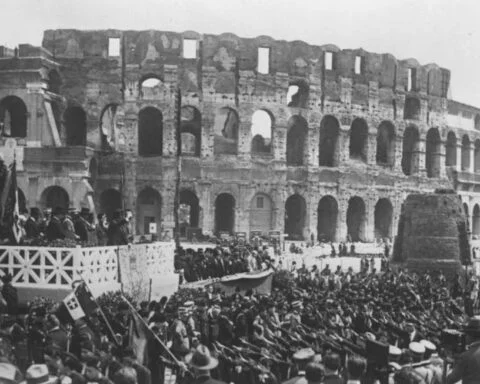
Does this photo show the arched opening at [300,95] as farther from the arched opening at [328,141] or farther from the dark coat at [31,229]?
the dark coat at [31,229]

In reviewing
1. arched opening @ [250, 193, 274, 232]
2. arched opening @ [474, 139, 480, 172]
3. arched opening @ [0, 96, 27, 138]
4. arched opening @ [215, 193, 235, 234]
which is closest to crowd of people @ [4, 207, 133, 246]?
arched opening @ [0, 96, 27, 138]

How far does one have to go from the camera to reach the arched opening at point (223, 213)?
42375 millimetres

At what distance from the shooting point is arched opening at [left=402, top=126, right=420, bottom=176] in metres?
47.3

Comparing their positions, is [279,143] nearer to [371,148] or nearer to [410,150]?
[371,148]

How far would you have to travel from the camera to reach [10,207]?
14.9 metres

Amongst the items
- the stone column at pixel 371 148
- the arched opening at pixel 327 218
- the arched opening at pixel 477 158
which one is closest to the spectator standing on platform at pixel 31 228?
the arched opening at pixel 327 218

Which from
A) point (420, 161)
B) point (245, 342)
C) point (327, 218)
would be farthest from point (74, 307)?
point (420, 161)

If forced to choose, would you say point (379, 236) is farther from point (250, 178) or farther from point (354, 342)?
point (354, 342)

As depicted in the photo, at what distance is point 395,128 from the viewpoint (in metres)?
46.0

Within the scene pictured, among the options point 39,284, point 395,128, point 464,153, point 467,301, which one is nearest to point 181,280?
point 39,284

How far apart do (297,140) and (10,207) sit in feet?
104

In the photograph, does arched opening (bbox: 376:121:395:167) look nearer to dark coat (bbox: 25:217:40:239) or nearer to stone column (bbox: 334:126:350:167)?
stone column (bbox: 334:126:350:167)

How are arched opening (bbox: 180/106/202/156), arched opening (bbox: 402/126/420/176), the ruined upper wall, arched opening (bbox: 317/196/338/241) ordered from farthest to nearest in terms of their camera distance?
arched opening (bbox: 402/126/420/176) → arched opening (bbox: 317/196/338/241) → arched opening (bbox: 180/106/202/156) → the ruined upper wall

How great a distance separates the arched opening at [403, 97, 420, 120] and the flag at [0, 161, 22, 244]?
3695 centimetres
